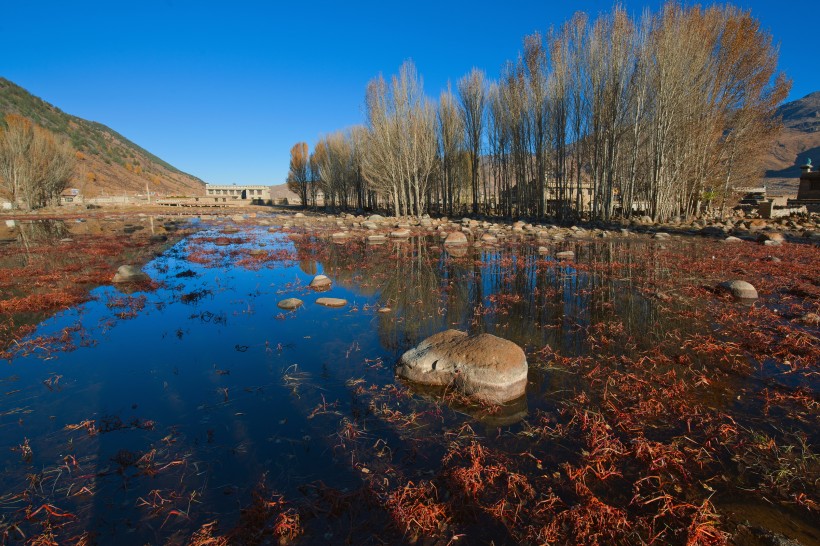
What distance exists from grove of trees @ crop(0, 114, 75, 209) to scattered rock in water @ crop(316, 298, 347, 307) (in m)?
53.0

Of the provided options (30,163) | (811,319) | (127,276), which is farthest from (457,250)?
(30,163)

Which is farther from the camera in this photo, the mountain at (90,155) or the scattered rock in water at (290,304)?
the mountain at (90,155)

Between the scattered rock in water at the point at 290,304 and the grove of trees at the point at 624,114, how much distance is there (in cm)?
2363

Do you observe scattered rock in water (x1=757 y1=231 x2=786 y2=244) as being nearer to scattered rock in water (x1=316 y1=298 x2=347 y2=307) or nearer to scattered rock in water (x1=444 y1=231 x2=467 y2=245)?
scattered rock in water (x1=444 y1=231 x2=467 y2=245)

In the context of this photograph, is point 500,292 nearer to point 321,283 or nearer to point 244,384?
point 321,283

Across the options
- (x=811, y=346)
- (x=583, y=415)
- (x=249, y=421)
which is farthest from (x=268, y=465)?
(x=811, y=346)

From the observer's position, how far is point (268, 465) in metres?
3.32

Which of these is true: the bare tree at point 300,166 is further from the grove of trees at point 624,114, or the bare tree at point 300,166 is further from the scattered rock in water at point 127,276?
the scattered rock in water at point 127,276

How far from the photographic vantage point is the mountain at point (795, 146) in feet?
322

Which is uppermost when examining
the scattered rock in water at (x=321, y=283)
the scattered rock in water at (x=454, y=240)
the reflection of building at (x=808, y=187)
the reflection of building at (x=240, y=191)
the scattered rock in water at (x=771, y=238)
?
the reflection of building at (x=240, y=191)

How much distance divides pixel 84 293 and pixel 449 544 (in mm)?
10661

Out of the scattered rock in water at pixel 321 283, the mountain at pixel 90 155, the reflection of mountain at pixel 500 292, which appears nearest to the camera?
the reflection of mountain at pixel 500 292

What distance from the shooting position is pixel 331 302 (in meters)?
8.40

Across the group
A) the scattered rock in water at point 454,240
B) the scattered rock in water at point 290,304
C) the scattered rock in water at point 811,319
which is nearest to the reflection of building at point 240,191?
the scattered rock in water at point 454,240
